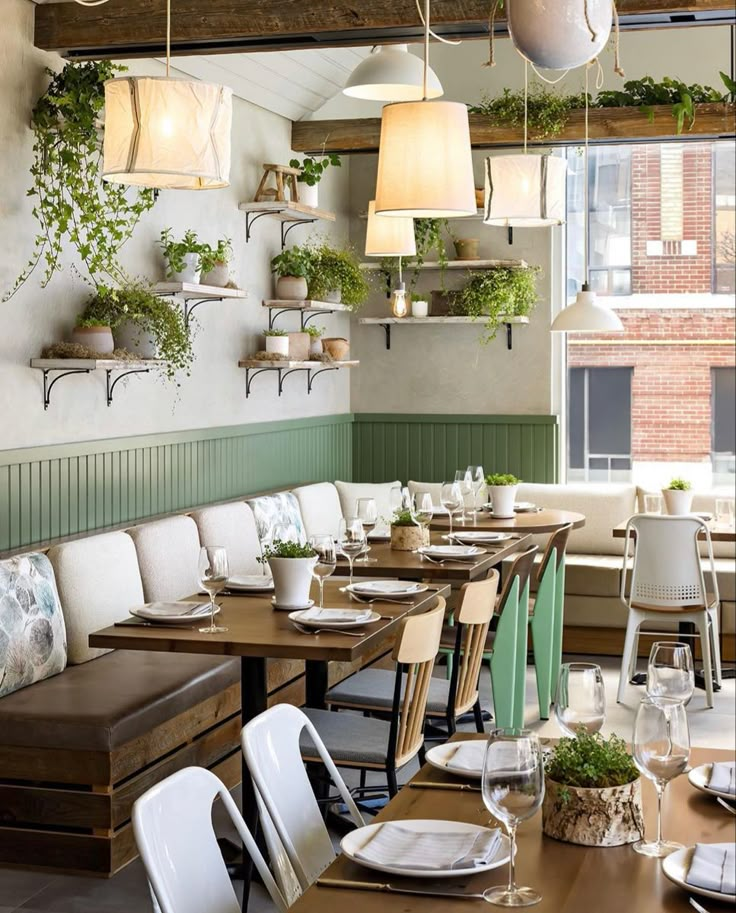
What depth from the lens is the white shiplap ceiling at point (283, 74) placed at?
6609 millimetres

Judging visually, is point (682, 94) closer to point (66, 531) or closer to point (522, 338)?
point (522, 338)

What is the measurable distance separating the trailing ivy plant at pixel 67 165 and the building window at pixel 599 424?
424 centimetres

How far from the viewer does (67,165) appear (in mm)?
5074

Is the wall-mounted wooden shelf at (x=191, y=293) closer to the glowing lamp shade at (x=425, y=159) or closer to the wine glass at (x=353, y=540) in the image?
the wine glass at (x=353, y=540)

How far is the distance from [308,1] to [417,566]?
7.43 ft

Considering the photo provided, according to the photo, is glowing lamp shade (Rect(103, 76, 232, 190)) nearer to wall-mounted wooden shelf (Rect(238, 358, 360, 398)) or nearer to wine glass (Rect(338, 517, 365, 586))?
wine glass (Rect(338, 517, 365, 586))

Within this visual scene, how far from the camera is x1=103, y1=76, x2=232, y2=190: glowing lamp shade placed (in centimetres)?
355

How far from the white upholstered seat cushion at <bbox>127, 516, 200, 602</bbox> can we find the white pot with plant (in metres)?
1.22

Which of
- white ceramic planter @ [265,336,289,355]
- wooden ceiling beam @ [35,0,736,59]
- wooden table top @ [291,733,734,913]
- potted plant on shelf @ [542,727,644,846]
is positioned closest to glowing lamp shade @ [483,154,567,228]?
wooden ceiling beam @ [35,0,736,59]

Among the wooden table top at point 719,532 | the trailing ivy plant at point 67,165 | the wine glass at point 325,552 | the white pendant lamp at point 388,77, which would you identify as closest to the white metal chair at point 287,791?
the wine glass at point 325,552

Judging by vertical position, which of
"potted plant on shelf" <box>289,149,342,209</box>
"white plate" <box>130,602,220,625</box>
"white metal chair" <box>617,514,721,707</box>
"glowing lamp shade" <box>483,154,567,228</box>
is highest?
"potted plant on shelf" <box>289,149,342,209</box>

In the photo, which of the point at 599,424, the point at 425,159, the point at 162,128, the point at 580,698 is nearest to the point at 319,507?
the point at 599,424

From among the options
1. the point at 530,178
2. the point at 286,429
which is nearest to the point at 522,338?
the point at 286,429

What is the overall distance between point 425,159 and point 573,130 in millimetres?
3869
